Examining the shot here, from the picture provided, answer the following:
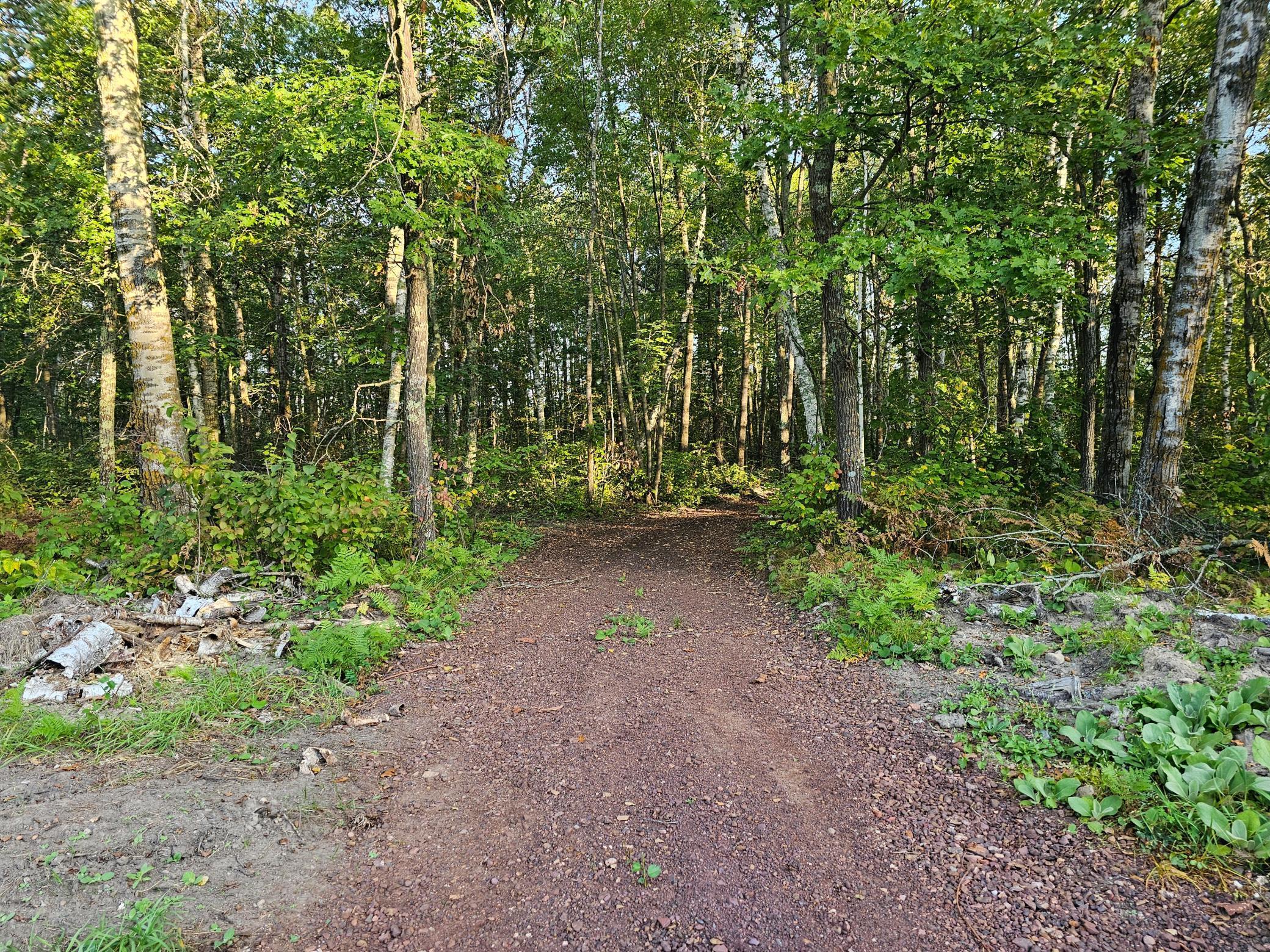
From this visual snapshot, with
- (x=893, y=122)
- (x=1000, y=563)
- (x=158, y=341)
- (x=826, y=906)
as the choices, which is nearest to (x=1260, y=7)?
(x=893, y=122)

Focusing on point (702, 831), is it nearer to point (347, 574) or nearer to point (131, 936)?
point (131, 936)

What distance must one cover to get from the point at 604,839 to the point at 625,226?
60.0 ft

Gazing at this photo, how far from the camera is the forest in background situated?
6.74m

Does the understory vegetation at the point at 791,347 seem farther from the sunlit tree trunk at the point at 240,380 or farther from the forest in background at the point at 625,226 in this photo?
the sunlit tree trunk at the point at 240,380

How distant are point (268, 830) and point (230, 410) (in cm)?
2218

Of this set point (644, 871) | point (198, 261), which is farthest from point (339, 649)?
point (198, 261)

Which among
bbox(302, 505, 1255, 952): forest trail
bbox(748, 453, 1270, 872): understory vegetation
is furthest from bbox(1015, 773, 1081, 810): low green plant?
bbox(302, 505, 1255, 952): forest trail

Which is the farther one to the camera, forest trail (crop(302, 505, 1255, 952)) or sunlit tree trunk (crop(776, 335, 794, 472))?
sunlit tree trunk (crop(776, 335, 794, 472))

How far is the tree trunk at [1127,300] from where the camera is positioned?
25.1ft

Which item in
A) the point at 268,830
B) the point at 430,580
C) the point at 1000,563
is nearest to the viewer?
the point at 268,830

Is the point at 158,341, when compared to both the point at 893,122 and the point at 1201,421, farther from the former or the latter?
the point at 1201,421

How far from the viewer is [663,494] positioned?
1767 cm

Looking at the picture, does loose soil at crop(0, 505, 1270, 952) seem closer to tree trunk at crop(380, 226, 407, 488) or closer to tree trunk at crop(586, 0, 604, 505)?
tree trunk at crop(380, 226, 407, 488)

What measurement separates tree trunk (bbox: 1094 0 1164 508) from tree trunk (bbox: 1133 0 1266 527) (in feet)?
4.24
